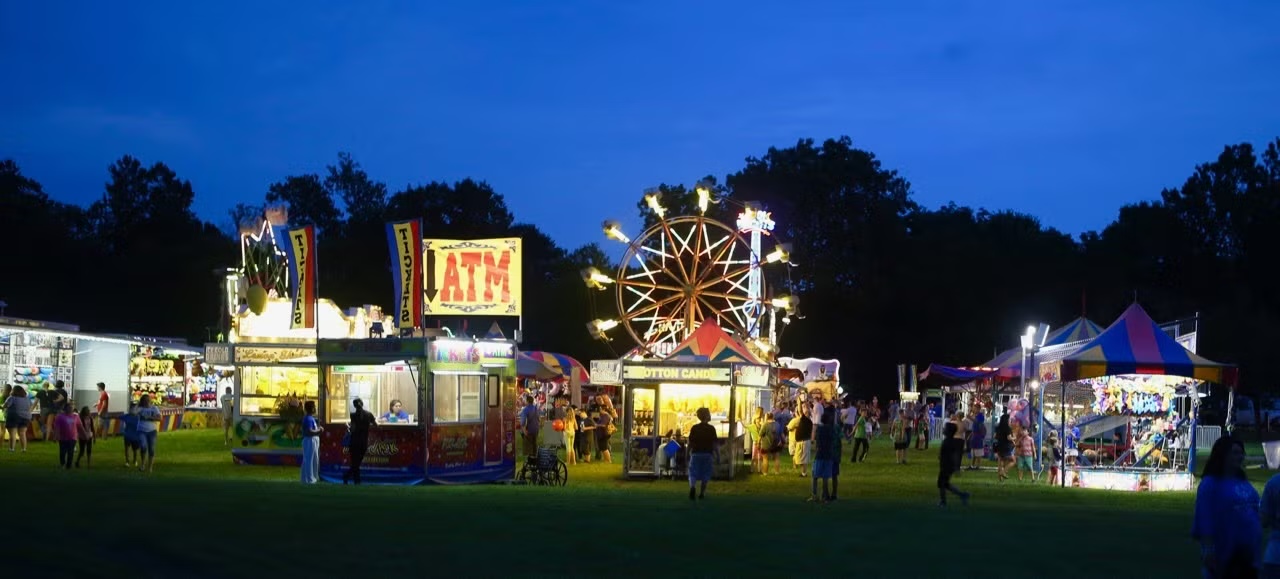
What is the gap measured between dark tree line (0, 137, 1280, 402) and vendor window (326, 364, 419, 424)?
145 feet

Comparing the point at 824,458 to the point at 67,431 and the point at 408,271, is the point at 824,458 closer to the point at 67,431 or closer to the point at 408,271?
the point at 408,271

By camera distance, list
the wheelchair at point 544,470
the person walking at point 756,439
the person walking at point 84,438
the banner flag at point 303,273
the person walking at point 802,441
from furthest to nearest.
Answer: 1. the person walking at point 756,439
2. the banner flag at point 303,273
3. the person walking at point 802,441
4. the person walking at point 84,438
5. the wheelchair at point 544,470

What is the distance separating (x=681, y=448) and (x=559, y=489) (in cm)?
538

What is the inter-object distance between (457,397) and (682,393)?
207 inches

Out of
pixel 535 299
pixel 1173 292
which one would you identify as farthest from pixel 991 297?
pixel 535 299

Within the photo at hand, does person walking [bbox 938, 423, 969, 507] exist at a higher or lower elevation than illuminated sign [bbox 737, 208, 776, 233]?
lower

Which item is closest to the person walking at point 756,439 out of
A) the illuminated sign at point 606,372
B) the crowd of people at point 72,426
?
the illuminated sign at point 606,372

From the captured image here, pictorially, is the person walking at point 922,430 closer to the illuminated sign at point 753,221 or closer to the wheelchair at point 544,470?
the illuminated sign at point 753,221

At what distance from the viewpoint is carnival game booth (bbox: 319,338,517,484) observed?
86.0 feet

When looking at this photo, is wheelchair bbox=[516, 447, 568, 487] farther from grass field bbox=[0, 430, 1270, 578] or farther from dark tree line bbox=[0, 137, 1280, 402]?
dark tree line bbox=[0, 137, 1280, 402]

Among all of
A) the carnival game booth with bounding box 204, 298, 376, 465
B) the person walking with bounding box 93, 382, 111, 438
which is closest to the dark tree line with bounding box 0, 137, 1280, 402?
the person walking with bounding box 93, 382, 111, 438

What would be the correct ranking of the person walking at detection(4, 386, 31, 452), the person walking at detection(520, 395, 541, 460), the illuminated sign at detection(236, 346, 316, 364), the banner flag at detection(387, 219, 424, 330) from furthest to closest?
the illuminated sign at detection(236, 346, 316, 364)
the person walking at detection(520, 395, 541, 460)
the person walking at detection(4, 386, 31, 452)
the banner flag at detection(387, 219, 424, 330)

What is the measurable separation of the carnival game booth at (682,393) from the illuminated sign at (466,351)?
2437 millimetres

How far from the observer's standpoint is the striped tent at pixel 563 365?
1850 inches
